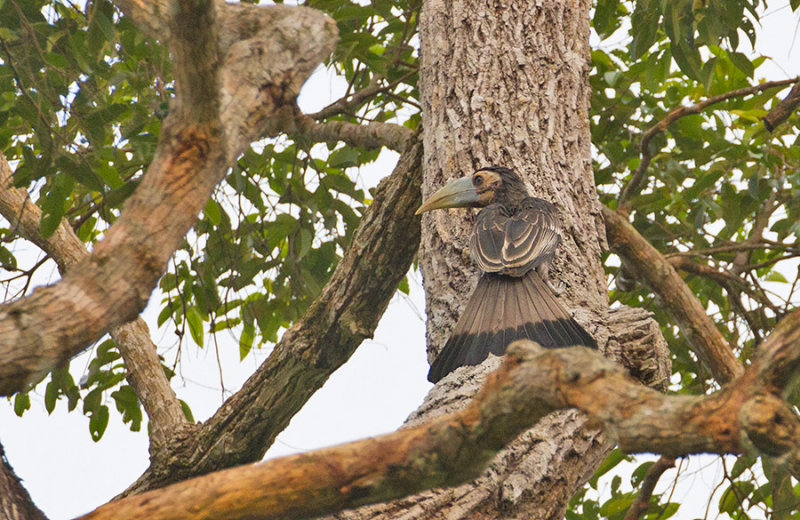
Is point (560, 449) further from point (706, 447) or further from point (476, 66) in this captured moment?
point (476, 66)

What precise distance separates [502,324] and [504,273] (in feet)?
0.77

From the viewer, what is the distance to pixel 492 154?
3176 millimetres

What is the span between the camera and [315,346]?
2.85 m

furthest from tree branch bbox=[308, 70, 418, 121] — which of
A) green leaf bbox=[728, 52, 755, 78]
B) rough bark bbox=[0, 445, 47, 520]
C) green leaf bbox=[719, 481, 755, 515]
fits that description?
rough bark bbox=[0, 445, 47, 520]

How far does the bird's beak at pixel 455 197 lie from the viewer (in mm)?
3111

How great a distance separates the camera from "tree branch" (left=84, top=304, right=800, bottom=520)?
1.14 metres

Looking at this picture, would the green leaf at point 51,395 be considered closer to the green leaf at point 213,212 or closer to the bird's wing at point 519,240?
the green leaf at point 213,212

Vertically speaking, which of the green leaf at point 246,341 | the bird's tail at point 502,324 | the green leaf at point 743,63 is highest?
the green leaf at point 743,63

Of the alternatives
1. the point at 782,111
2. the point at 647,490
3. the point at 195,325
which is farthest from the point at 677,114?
the point at 195,325

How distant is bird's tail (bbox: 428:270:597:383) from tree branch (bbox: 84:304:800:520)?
4.42 feet

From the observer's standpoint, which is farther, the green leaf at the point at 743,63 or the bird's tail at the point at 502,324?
the green leaf at the point at 743,63

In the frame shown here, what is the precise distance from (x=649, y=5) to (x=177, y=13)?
8.87 feet

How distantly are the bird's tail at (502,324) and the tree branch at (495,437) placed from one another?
135cm

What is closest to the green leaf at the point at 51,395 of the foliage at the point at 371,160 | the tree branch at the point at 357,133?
the foliage at the point at 371,160
